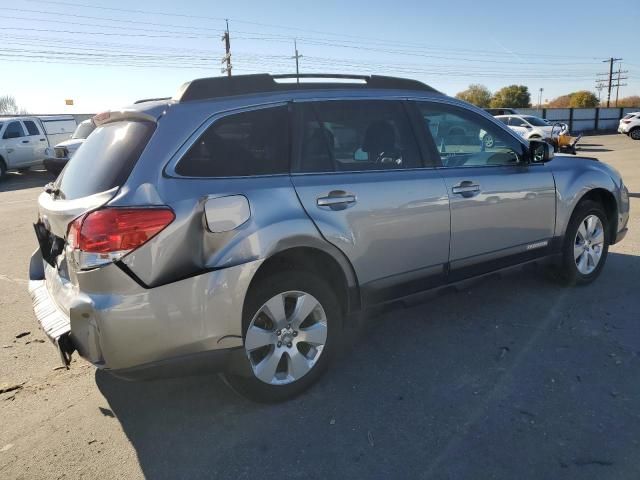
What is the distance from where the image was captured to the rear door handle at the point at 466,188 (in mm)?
3754

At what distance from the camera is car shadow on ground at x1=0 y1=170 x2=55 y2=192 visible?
54.7ft

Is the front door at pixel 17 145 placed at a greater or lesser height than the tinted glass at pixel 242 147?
lesser

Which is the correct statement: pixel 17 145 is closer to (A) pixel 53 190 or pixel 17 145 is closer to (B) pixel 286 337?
(A) pixel 53 190

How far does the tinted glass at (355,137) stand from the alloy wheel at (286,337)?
0.82m

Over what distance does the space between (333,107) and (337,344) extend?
5.06 ft

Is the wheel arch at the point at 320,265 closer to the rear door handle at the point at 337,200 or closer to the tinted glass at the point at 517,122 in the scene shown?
the rear door handle at the point at 337,200

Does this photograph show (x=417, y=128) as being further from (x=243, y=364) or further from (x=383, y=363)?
(x=243, y=364)

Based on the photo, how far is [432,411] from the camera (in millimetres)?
2967

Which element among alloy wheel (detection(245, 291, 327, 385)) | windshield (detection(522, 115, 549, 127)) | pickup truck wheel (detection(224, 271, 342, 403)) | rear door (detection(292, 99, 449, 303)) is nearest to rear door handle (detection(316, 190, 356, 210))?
rear door (detection(292, 99, 449, 303))

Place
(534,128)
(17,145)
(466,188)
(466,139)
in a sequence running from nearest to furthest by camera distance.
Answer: (466,188), (466,139), (17,145), (534,128)

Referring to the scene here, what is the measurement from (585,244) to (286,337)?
3278mm

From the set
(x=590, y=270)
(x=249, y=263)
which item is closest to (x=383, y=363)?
(x=249, y=263)

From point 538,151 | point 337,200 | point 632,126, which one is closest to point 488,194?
point 538,151

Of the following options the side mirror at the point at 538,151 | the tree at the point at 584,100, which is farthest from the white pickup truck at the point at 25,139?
the tree at the point at 584,100
